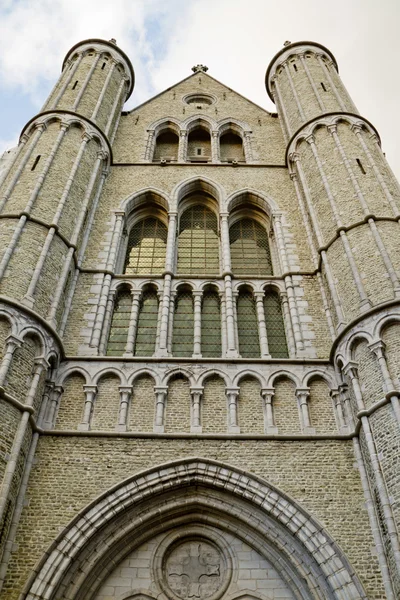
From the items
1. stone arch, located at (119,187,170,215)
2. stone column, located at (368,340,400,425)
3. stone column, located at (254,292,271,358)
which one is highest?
stone arch, located at (119,187,170,215)

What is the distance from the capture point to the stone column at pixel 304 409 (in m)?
8.84

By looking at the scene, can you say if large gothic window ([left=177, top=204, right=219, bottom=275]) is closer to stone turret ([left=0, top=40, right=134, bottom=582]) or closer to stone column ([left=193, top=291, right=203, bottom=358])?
stone column ([left=193, top=291, right=203, bottom=358])

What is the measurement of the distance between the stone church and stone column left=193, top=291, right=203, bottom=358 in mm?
36

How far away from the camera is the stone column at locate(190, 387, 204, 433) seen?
29.0 ft

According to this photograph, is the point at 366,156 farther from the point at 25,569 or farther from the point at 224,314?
the point at 25,569

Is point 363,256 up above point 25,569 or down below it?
above

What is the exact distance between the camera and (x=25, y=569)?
23.9 ft

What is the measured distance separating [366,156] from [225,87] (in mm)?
8983

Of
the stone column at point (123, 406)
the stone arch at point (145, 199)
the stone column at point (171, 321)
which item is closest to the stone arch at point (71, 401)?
the stone column at point (123, 406)

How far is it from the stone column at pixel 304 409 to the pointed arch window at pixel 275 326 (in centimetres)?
125

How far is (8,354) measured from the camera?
8.35 metres

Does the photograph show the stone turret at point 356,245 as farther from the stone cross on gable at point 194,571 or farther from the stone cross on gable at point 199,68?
the stone cross on gable at point 199,68

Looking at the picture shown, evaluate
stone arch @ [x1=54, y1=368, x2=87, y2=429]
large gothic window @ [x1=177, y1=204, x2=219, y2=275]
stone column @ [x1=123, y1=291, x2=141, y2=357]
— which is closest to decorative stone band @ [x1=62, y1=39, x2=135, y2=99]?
large gothic window @ [x1=177, y1=204, x2=219, y2=275]

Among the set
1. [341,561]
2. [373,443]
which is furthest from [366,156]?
[341,561]
